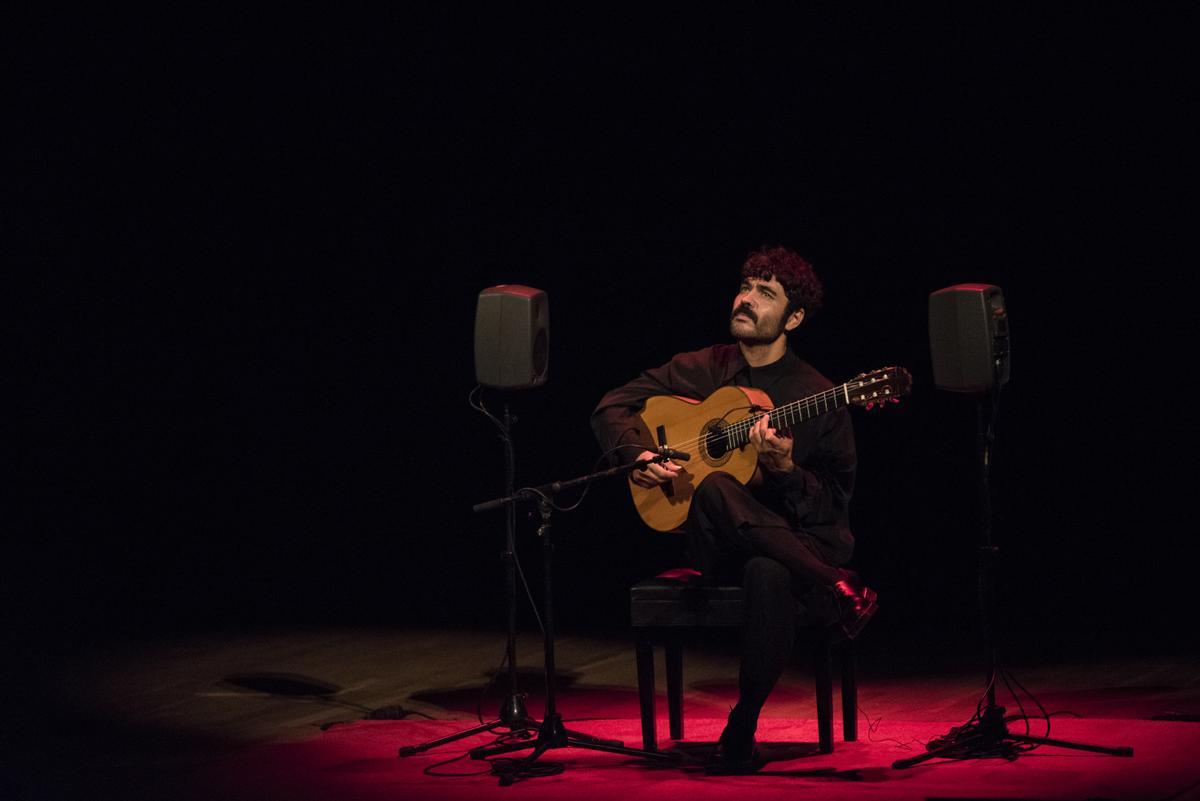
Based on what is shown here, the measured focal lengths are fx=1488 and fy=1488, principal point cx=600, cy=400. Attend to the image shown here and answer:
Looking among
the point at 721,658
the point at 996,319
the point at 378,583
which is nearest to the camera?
the point at 996,319

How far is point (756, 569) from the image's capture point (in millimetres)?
4070

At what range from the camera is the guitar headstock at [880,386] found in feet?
13.4

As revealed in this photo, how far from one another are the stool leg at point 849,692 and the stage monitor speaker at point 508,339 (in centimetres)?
122

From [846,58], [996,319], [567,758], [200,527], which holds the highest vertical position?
[846,58]

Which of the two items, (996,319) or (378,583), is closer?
(996,319)

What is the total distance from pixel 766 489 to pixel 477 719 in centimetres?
138

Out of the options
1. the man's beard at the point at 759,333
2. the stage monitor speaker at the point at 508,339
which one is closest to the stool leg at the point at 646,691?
the stage monitor speaker at the point at 508,339

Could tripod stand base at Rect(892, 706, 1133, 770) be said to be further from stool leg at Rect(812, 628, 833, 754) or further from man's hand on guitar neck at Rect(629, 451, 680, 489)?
man's hand on guitar neck at Rect(629, 451, 680, 489)

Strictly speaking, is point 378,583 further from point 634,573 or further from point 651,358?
point 651,358

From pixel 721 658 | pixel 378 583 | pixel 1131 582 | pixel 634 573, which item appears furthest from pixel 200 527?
pixel 1131 582

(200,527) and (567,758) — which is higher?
(200,527)

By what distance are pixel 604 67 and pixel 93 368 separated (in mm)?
3073

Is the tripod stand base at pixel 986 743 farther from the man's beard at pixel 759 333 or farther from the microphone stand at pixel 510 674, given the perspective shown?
the man's beard at pixel 759 333

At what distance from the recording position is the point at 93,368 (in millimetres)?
7605
